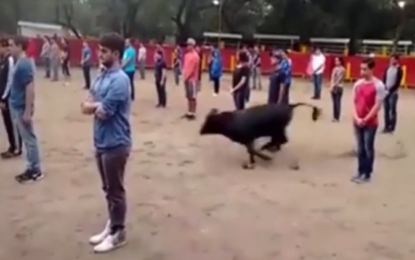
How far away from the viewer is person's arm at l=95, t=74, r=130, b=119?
17.9ft

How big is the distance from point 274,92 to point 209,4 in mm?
39121

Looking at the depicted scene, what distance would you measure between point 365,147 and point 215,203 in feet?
7.23

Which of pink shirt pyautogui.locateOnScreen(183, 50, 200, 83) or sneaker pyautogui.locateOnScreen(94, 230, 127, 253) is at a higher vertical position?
pink shirt pyautogui.locateOnScreen(183, 50, 200, 83)

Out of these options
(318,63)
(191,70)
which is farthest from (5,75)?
(318,63)

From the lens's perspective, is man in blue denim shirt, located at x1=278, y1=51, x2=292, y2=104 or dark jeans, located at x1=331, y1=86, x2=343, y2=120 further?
dark jeans, located at x1=331, y1=86, x2=343, y2=120

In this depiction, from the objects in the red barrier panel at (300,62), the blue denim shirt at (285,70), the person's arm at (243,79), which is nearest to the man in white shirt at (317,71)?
the red barrier panel at (300,62)

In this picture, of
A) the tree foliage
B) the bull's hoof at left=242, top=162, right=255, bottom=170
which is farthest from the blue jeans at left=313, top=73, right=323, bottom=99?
the tree foliage

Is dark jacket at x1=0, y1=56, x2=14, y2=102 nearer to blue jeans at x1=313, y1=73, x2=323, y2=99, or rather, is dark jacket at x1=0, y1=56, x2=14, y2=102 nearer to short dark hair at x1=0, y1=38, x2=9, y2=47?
short dark hair at x1=0, y1=38, x2=9, y2=47

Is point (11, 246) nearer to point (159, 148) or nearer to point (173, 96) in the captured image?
point (159, 148)

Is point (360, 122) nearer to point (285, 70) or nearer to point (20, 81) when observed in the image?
point (20, 81)

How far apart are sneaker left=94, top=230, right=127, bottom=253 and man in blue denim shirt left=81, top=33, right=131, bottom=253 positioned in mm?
13

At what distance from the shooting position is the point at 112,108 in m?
5.47

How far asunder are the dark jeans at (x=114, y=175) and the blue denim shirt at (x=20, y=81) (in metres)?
→ 2.63

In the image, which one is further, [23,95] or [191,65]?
[191,65]
